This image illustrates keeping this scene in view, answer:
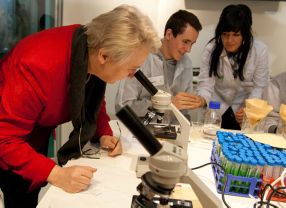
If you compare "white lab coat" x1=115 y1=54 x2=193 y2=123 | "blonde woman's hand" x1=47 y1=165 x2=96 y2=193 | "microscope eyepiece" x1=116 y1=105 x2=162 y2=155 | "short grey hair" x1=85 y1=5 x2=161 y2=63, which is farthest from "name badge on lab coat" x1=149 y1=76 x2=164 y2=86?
"microscope eyepiece" x1=116 y1=105 x2=162 y2=155

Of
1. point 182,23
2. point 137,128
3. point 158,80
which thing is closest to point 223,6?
point 182,23

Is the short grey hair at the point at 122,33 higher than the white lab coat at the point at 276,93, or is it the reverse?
the short grey hair at the point at 122,33

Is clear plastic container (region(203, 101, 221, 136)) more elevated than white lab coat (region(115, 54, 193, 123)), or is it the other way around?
white lab coat (region(115, 54, 193, 123))

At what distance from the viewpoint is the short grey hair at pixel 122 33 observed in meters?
1.05

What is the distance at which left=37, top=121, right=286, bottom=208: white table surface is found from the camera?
0.95 m

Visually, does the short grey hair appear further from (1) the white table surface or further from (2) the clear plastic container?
(2) the clear plastic container

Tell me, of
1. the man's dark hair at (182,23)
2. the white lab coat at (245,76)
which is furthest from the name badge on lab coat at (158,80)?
the white lab coat at (245,76)

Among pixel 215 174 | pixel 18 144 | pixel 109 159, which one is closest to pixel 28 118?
pixel 18 144

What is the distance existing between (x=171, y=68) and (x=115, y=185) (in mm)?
1161

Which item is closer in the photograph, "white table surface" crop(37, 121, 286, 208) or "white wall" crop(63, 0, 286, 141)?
"white table surface" crop(37, 121, 286, 208)

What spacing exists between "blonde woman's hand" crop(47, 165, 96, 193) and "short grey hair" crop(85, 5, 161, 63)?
0.41 meters

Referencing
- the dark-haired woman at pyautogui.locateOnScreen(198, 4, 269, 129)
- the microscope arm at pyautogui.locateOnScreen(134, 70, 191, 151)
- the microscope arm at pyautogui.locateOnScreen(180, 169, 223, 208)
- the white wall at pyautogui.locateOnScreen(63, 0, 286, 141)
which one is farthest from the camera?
the white wall at pyautogui.locateOnScreen(63, 0, 286, 141)

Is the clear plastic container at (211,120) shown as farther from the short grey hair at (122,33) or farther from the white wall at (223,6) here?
the white wall at (223,6)

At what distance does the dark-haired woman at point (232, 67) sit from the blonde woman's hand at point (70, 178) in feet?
4.39
